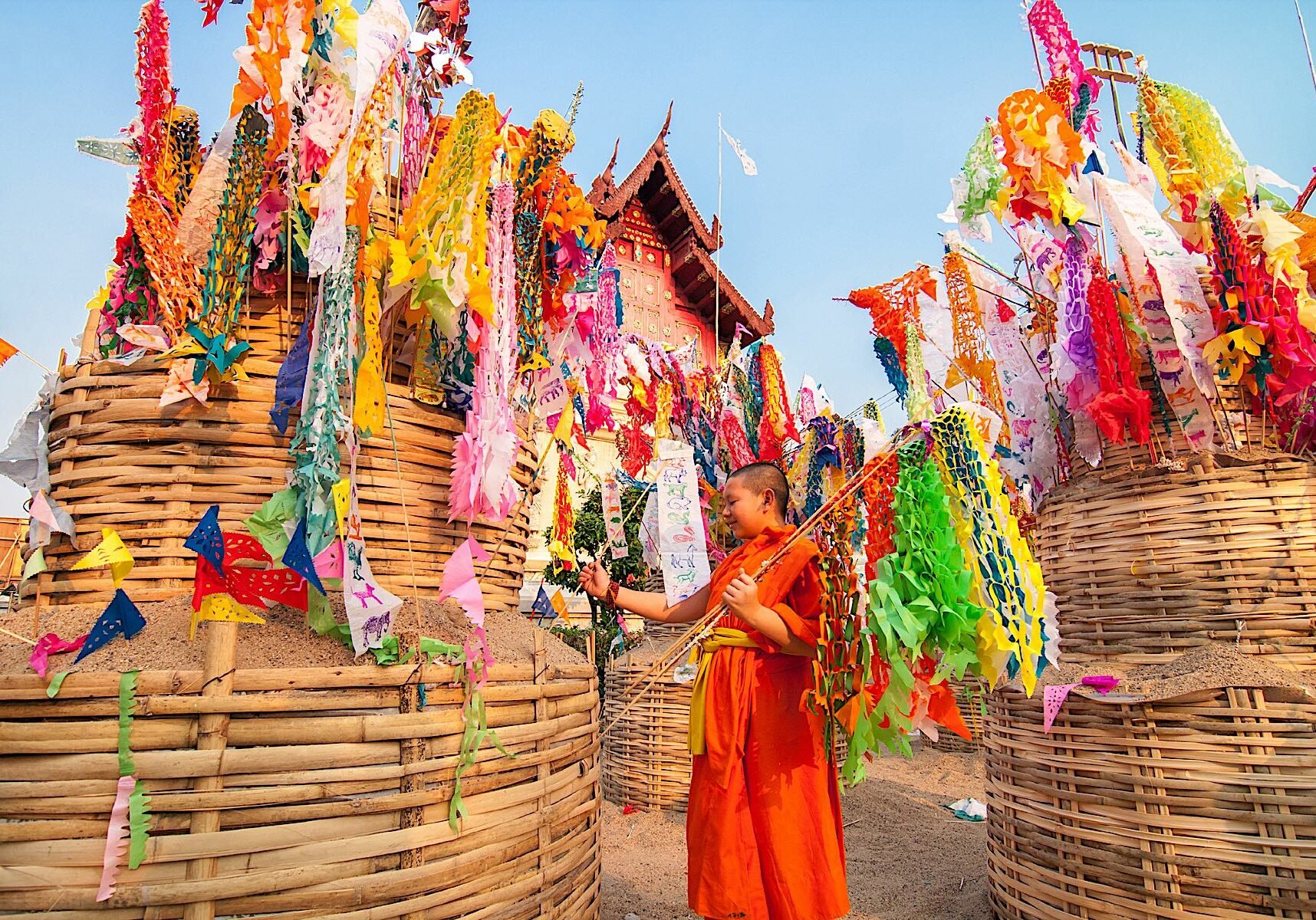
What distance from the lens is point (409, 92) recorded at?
198 centimetres

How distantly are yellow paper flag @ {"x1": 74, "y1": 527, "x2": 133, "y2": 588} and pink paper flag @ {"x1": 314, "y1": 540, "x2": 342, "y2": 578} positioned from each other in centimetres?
39

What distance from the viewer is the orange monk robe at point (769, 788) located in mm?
2012

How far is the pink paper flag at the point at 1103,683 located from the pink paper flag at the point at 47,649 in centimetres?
249

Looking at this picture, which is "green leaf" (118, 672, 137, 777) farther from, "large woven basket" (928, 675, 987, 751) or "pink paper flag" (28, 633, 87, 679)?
"large woven basket" (928, 675, 987, 751)

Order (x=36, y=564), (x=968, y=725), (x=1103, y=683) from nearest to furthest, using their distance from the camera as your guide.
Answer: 1. (x=36, y=564)
2. (x=1103, y=683)
3. (x=968, y=725)

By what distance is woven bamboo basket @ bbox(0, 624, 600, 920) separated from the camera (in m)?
1.17

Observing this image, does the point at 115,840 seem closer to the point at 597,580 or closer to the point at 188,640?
the point at 188,640

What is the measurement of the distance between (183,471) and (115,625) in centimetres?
36

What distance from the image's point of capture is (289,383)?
1.59 metres

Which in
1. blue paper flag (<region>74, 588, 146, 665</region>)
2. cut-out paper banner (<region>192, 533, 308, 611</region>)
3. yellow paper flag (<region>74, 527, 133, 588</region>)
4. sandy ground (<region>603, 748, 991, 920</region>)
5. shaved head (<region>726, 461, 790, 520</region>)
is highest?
shaved head (<region>726, 461, 790, 520</region>)

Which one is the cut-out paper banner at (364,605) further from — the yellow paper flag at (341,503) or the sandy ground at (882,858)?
the sandy ground at (882,858)

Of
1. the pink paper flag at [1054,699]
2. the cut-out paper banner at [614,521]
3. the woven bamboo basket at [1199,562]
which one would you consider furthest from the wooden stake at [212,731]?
the cut-out paper banner at [614,521]

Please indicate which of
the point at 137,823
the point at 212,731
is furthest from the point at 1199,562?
the point at 137,823

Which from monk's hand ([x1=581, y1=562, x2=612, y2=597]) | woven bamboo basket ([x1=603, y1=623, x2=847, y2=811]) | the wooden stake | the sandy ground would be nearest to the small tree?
woven bamboo basket ([x1=603, y1=623, x2=847, y2=811])
